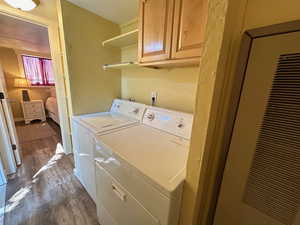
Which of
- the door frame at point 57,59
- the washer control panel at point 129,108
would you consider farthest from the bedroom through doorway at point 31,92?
the washer control panel at point 129,108

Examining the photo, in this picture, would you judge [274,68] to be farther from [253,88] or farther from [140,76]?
[140,76]

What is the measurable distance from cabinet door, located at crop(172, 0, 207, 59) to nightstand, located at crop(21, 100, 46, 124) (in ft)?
16.8

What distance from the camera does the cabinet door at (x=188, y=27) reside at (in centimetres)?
88

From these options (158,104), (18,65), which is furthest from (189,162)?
(18,65)

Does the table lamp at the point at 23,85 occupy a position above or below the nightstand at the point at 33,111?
above

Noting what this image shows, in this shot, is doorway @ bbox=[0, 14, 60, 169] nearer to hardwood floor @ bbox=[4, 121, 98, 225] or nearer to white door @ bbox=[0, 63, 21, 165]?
white door @ bbox=[0, 63, 21, 165]

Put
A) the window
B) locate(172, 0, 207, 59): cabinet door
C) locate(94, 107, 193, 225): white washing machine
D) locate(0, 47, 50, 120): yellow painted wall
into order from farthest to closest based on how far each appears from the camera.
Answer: the window
locate(0, 47, 50, 120): yellow painted wall
locate(172, 0, 207, 59): cabinet door
locate(94, 107, 193, 225): white washing machine

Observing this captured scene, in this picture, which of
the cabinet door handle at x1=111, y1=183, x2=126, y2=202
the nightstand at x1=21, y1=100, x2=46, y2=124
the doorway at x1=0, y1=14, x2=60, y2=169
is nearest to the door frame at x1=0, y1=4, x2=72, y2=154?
the cabinet door handle at x1=111, y1=183, x2=126, y2=202

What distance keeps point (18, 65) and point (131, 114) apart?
16.5 feet

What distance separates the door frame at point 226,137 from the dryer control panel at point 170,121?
405 mm

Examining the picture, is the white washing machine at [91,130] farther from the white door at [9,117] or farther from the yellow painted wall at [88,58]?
the white door at [9,117]

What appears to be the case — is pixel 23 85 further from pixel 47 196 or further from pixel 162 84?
pixel 162 84

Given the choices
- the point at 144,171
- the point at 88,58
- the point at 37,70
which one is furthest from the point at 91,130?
the point at 37,70

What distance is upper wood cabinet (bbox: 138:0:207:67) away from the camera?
913 mm
